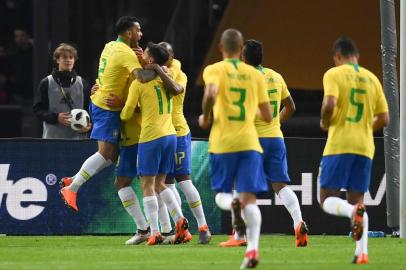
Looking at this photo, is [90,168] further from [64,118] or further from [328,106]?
[328,106]

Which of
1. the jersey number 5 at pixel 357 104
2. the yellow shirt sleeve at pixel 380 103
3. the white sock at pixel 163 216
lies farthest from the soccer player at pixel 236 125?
the white sock at pixel 163 216

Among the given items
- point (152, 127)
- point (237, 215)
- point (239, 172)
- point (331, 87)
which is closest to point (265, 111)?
point (239, 172)

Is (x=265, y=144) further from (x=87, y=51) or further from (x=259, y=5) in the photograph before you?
(x=87, y=51)

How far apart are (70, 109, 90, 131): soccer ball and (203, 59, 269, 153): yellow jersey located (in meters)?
5.11

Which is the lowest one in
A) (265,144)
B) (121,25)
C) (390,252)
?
(390,252)

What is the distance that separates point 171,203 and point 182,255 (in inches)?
71.8

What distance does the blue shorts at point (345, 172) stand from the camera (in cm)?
1338

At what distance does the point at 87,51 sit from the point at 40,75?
4119 mm

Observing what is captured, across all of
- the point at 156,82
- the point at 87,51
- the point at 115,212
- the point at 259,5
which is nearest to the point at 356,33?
the point at 259,5

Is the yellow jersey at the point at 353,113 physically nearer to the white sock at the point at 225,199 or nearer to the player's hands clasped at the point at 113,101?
the white sock at the point at 225,199

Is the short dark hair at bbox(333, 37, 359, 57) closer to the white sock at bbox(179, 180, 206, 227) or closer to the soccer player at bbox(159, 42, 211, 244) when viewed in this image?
the soccer player at bbox(159, 42, 211, 244)

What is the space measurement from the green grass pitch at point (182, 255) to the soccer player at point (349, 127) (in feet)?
2.35

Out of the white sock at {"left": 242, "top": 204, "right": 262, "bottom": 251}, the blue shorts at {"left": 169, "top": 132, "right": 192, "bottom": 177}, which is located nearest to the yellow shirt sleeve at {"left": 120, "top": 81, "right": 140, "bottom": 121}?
the blue shorts at {"left": 169, "top": 132, "right": 192, "bottom": 177}

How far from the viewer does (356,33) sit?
2439cm
